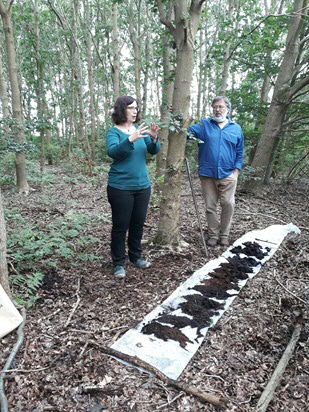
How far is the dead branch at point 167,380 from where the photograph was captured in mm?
1768

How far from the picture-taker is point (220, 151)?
154 inches

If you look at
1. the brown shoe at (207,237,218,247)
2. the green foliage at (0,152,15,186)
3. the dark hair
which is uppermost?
the dark hair

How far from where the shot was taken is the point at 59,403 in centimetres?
173

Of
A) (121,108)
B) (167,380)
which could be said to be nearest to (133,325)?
(167,380)

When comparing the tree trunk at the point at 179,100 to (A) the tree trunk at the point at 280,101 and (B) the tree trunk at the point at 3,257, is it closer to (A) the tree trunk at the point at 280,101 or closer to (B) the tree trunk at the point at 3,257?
(B) the tree trunk at the point at 3,257

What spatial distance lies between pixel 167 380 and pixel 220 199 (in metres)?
2.76

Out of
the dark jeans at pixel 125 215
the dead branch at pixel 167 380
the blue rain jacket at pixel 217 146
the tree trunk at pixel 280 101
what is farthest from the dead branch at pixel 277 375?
the tree trunk at pixel 280 101

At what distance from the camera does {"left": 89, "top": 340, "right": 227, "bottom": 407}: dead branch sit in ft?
5.80

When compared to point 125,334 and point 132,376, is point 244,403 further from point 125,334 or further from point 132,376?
point 125,334

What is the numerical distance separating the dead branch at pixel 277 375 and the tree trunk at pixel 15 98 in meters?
5.40

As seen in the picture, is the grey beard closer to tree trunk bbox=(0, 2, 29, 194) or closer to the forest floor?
the forest floor

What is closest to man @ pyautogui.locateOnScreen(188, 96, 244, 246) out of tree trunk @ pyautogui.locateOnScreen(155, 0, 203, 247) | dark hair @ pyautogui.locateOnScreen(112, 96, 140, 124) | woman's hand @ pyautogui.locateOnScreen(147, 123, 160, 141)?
tree trunk @ pyautogui.locateOnScreen(155, 0, 203, 247)

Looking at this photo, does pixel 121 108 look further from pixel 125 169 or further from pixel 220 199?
pixel 220 199

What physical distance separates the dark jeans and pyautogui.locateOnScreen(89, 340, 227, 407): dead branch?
114cm
